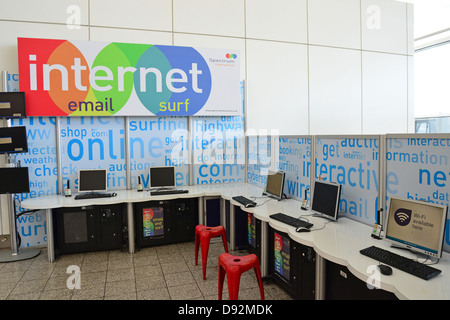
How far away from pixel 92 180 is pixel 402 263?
4.12m

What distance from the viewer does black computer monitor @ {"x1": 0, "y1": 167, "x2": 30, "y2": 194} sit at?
4.29 meters

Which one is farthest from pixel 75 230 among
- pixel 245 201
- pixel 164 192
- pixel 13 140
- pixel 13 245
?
pixel 245 201

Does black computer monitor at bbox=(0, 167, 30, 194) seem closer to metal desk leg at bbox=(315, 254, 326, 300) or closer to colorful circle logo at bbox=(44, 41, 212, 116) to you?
colorful circle logo at bbox=(44, 41, 212, 116)

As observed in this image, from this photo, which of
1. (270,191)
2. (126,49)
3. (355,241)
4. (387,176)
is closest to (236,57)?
(126,49)

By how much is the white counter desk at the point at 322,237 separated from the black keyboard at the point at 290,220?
5 centimetres

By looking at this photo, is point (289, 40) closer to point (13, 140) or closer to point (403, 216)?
point (403, 216)

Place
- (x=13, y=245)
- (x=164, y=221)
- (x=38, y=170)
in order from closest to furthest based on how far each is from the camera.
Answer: (x=13, y=245) → (x=38, y=170) → (x=164, y=221)

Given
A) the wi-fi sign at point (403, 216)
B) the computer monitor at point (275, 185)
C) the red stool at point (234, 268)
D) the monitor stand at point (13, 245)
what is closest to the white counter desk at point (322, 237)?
the computer monitor at point (275, 185)

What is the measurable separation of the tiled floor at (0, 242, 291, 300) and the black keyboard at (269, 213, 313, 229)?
818mm

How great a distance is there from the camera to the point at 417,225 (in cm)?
228

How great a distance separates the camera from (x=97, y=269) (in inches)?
159

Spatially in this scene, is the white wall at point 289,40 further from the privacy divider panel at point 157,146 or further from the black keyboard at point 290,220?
the black keyboard at point 290,220

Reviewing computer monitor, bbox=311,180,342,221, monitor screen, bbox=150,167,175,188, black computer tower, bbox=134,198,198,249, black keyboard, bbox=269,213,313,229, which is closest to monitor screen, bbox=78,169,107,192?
black computer tower, bbox=134,198,198,249

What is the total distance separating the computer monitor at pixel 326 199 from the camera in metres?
3.11
